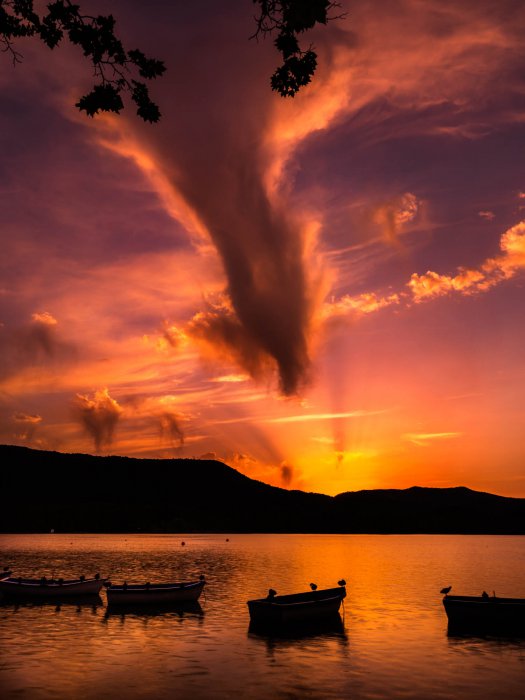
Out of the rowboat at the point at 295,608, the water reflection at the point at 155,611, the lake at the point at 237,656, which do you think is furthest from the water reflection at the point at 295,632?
the water reflection at the point at 155,611

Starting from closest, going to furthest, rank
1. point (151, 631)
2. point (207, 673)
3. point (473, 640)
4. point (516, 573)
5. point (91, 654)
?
point (207, 673), point (91, 654), point (473, 640), point (151, 631), point (516, 573)

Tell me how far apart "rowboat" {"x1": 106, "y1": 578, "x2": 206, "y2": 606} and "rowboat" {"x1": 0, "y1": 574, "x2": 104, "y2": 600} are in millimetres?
6917

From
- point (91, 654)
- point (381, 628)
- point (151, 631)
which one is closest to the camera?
point (91, 654)

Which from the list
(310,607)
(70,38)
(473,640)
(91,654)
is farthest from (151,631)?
(70,38)

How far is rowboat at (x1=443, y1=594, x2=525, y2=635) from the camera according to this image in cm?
4125

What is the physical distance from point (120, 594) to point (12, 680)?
24.5 meters

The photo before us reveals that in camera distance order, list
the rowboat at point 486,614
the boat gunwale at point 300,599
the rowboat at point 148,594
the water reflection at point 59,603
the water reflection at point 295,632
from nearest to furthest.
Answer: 1. the water reflection at point 295,632
2. the rowboat at point 486,614
3. the boat gunwale at point 300,599
4. the rowboat at point 148,594
5. the water reflection at point 59,603

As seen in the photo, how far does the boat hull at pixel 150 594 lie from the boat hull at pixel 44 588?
7.31 metres

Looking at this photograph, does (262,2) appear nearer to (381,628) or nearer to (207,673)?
(207,673)

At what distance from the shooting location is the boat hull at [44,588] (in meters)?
59.5

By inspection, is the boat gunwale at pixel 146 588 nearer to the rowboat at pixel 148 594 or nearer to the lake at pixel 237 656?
the rowboat at pixel 148 594

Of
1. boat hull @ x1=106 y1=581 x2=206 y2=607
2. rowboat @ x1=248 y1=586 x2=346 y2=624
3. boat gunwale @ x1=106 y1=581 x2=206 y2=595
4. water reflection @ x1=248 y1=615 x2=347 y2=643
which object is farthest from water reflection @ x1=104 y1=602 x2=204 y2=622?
rowboat @ x1=248 y1=586 x2=346 y2=624

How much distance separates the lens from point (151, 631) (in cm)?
4366

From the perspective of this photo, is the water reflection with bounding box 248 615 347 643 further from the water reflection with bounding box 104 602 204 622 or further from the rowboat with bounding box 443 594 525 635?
the water reflection with bounding box 104 602 204 622
